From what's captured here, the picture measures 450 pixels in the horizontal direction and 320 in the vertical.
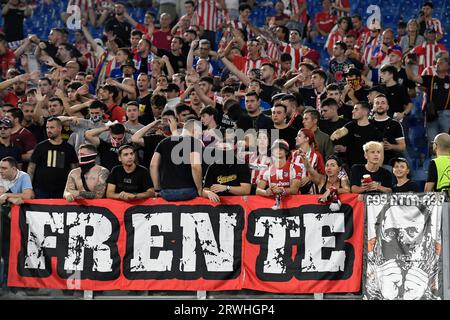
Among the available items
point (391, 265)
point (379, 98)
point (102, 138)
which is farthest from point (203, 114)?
point (391, 265)

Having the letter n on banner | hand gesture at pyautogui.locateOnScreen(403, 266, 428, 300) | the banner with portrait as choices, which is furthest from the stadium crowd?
hand gesture at pyautogui.locateOnScreen(403, 266, 428, 300)

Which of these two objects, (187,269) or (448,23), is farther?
(448,23)

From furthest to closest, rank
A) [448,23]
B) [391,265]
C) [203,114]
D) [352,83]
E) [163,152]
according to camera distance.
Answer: [448,23], [352,83], [203,114], [163,152], [391,265]

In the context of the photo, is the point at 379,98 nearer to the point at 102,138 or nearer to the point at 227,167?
the point at 227,167

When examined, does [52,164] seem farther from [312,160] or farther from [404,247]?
[404,247]

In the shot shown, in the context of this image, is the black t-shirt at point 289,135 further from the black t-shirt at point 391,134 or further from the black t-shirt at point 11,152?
the black t-shirt at point 11,152

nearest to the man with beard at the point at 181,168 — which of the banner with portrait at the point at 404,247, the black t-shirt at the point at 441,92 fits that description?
the banner with portrait at the point at 404,247

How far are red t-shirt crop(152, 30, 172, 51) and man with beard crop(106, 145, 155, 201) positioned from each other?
25.1 feet

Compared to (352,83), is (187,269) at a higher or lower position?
lower

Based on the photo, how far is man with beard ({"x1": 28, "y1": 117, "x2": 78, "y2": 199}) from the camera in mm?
14594

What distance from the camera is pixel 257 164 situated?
1390 cm

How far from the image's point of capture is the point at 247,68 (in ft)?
63.0

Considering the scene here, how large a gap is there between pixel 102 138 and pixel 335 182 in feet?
11.7

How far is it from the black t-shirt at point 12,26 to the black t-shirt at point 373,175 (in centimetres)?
1174
